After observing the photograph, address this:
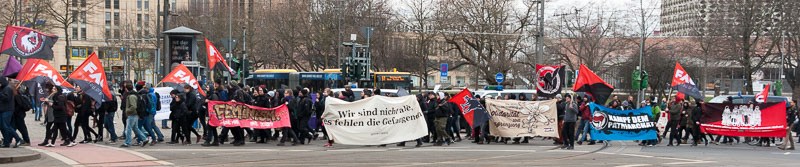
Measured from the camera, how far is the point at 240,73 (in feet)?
131

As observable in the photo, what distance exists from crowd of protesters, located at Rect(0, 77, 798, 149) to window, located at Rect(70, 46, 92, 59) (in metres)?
76.5

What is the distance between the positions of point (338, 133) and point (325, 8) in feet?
138

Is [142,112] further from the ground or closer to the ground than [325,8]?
closer to the ground

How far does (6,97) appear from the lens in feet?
58.0

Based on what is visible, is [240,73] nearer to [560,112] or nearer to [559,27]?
[560,112]

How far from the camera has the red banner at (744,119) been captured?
23.4m

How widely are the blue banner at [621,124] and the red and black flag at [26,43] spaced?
40.1 feet

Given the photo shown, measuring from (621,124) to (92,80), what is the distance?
11.8m

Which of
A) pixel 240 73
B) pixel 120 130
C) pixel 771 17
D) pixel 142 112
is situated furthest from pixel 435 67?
pixel 142 112

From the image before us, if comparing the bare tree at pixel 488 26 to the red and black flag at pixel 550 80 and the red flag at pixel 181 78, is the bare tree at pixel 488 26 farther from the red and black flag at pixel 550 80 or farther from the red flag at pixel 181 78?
the red flag at pixel 181 78

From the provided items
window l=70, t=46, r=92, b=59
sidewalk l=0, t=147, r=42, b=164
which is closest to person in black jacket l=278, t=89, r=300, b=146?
sidewalk l=0, t=147, r=42, b=164

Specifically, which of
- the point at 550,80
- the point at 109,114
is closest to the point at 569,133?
the point at 550,80

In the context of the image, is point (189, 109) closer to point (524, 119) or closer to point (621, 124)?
point (524, 119)

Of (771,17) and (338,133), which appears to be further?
(771,17)
